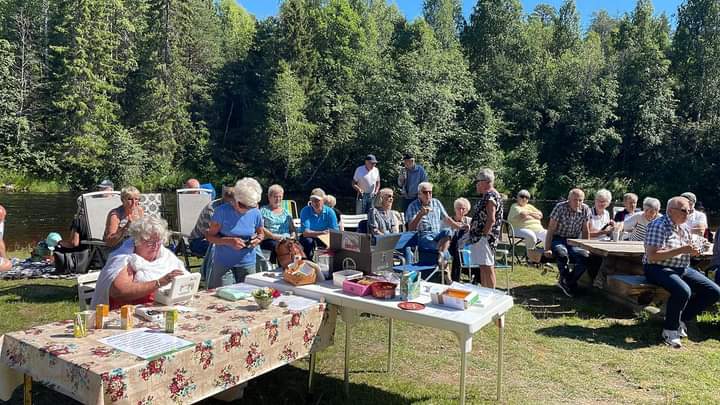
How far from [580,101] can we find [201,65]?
68.4ft

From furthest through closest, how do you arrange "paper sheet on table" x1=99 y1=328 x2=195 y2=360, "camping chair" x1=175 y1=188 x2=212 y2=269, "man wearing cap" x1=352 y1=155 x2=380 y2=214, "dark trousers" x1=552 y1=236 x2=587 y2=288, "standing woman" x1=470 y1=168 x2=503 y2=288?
"man wearing cap" x1=352 y1=155 x2=380 y2=214, "camping chair" x1=175 y1=188 x2=212 y2=269, "dark trousers" x1=552 y1=236 x2=587 y2=288, "standing woman" x1=470 y1=168 x2=503 y2=288, "paper sheet on table" x1=99 y1=328 x2=195 y2=360

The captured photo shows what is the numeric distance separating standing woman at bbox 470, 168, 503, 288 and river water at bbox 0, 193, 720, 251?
5.70 meters

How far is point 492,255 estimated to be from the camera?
5.23 metres

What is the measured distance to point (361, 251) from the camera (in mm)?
3398

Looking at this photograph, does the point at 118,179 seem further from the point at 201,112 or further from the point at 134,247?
the point at 134,247

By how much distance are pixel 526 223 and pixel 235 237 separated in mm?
4742

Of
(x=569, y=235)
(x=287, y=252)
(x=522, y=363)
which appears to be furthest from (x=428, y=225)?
(x=287, y=252)

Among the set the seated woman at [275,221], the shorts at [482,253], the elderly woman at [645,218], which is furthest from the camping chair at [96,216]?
the elderly woman at [645,218]

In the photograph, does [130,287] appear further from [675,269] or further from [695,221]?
[695,221]

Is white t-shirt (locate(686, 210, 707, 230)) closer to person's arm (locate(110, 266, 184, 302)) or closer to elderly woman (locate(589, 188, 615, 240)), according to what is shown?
elderly woman (locate(589, 188, 615, 240))

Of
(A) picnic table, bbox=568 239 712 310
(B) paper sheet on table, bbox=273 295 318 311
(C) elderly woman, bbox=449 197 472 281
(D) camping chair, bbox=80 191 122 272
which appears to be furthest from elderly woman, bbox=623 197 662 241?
(D) camping chair, bbox=80 191 122 272

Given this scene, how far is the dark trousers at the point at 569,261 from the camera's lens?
5926 mm

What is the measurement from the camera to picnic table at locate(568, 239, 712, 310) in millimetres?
5215

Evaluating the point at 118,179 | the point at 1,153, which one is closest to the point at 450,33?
the point at 118,179
